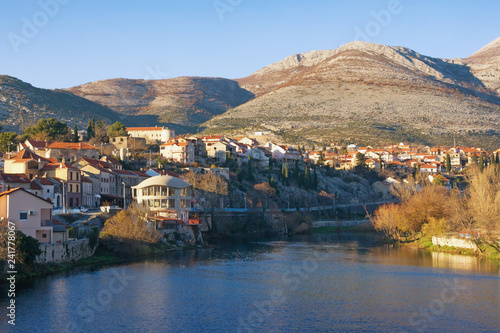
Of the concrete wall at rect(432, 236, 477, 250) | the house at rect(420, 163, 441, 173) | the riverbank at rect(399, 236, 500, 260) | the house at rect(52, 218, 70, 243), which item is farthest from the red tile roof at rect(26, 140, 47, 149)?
the house at rect(420, 163, 441, 173)

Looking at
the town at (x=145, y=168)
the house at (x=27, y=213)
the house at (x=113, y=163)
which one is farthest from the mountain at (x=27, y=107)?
the house at (x=27, y=213)

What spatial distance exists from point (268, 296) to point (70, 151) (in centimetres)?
6636

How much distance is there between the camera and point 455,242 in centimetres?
6719

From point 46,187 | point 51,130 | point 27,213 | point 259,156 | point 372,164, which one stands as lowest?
point 27,213

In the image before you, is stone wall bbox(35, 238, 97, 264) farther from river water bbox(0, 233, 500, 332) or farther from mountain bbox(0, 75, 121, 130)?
mountain bbox(0, 75, 121, 130)

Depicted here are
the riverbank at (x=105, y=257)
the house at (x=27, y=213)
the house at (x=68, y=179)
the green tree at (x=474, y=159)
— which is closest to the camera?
the riverbank at (x=105, y=257)

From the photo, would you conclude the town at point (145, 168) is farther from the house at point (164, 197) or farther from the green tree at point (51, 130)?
the green tree at point (51, 130)

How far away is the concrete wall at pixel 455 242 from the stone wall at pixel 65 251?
3814 cm

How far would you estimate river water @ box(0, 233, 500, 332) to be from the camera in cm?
3503

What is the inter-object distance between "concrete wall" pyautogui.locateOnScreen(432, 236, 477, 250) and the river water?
157 inches

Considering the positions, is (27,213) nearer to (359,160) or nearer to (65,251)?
(65,251)

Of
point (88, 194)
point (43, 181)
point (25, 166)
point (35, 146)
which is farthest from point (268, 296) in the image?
point (35, 146)

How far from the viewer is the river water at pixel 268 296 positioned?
115 feet

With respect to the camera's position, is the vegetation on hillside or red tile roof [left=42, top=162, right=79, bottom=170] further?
red tile roof [left=42, top=162, right=79, bottom=170]
